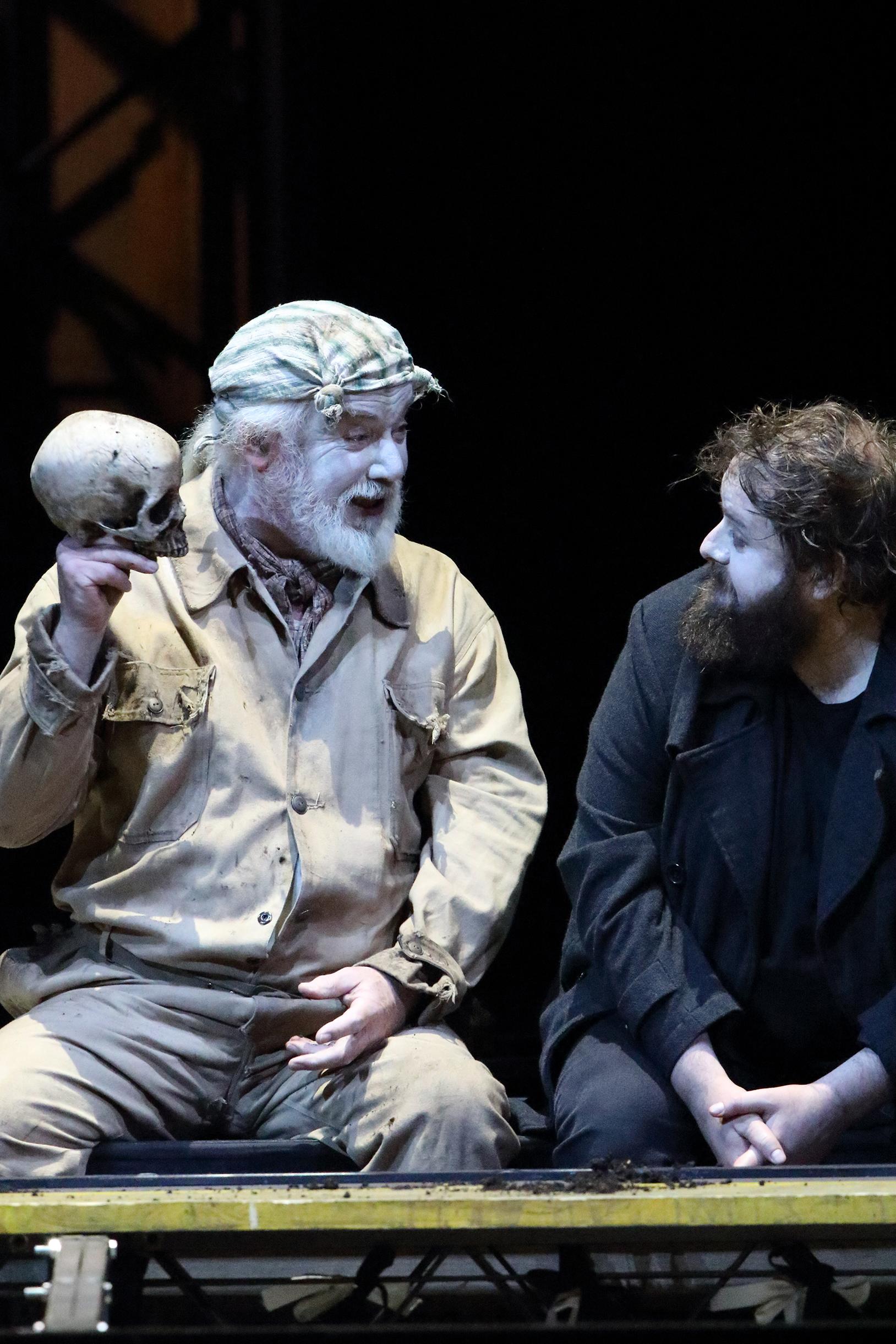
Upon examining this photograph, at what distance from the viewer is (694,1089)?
8.83 feet

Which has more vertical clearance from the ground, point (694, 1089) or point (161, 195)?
point (161, 195)

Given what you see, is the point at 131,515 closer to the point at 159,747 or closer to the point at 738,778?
the point at 159,747

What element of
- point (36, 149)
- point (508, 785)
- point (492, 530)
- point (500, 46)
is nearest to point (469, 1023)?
point (508, 785)

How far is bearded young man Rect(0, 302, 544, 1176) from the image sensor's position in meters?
2.72

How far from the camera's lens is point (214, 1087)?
9.29 ft

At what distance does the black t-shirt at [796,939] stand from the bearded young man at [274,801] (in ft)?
1.26

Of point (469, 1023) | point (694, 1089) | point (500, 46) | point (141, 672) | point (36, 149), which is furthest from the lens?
point (36, 149)

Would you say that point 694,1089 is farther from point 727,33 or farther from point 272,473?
point 727,33

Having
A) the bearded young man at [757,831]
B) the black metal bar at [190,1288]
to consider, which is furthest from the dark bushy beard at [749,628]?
the black metal bar at [190,1288]

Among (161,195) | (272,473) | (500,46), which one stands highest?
(500,46)

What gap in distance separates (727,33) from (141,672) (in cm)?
170

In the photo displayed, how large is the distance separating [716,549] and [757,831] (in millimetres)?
403

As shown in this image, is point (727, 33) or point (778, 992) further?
point (727, 33)

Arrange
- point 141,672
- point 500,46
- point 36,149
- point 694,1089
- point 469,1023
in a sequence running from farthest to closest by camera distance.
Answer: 1. point 36,149
2. point 500,46
3. point 469,1023
4. point 141,672
5. point 694,1089
